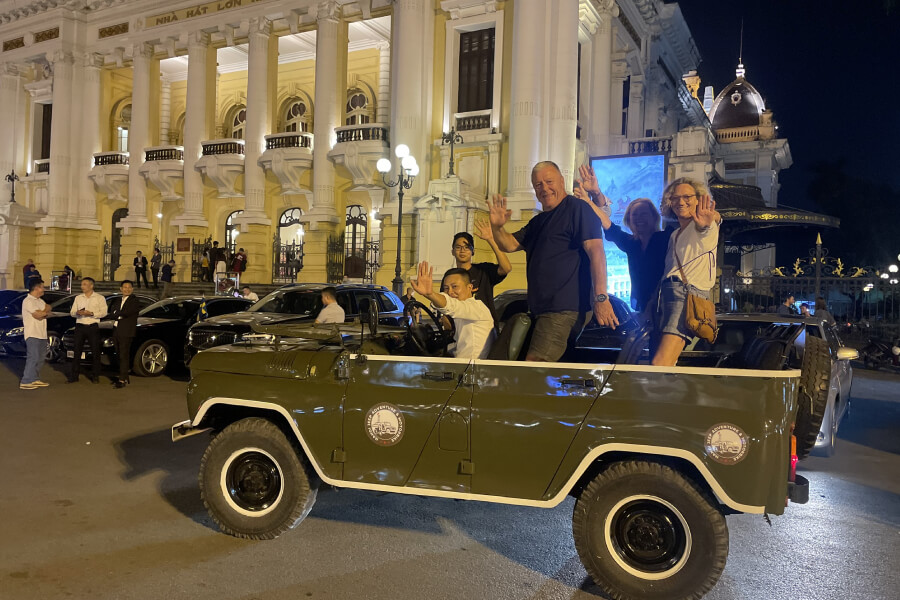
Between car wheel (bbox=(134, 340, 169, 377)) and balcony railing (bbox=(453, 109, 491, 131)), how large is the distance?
49.0 feet

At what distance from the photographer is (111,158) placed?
107ft

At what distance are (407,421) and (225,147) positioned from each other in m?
27.8

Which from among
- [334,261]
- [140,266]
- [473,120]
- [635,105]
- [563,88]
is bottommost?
[140,266]

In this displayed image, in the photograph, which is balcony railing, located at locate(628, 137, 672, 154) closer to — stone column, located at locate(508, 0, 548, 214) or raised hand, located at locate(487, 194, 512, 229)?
stone column, located at locate(508, 0, 548, 214)

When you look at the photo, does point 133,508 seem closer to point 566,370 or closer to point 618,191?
point 566,370

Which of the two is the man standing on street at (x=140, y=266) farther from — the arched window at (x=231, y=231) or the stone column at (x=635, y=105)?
the stone column at (x=635, y=105)

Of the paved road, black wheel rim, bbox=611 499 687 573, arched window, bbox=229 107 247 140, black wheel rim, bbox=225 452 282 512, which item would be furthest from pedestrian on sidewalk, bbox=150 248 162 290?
black wheel rim, bbox=611 499 687 573

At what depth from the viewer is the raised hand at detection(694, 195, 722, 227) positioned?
435 cm

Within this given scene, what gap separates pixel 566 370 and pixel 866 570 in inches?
98.3

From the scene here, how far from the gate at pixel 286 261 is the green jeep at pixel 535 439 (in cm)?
2412

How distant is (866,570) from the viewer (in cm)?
436

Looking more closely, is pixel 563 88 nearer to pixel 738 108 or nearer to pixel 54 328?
pixel 54 328

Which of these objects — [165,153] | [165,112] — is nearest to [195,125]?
[165,153]

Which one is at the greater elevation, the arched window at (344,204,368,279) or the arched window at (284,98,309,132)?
the arched window at (284,98,309,132)
